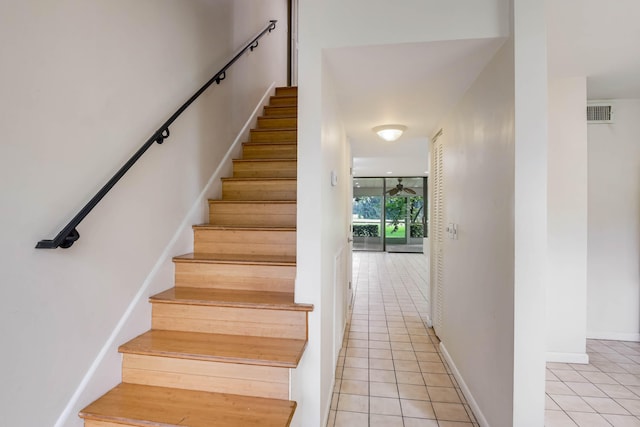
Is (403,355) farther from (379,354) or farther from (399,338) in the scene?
(399,338)

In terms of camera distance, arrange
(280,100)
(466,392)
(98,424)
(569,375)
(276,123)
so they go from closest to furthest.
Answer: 1. (98,424)
2. (466,392)
3. (569,375)
4. (276,123)
5. (280,100)

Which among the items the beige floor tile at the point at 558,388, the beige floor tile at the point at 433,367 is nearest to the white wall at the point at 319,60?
the beige floor tile at the point at 433,367

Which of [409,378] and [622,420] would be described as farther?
[409,378]

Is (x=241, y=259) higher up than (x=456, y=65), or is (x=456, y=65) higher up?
(x=456, y=65)

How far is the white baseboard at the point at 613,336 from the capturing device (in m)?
2.96

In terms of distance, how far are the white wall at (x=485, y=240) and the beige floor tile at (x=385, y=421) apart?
0.49m

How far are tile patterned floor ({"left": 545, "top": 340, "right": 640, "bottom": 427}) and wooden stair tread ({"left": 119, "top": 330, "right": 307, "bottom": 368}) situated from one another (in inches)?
68.1

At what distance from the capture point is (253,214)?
2219 millimetres

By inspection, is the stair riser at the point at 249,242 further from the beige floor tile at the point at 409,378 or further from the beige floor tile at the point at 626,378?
→ the beige floor tile at the point at 626,378

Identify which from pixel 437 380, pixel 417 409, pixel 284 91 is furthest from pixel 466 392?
pixel 284 91

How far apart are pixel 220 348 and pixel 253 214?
3.30ft

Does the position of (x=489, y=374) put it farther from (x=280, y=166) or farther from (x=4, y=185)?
(x=4, y=185)

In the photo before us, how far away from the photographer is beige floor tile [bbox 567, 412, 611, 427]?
1.82 meters

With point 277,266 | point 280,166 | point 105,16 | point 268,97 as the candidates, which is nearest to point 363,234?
point 268,97
